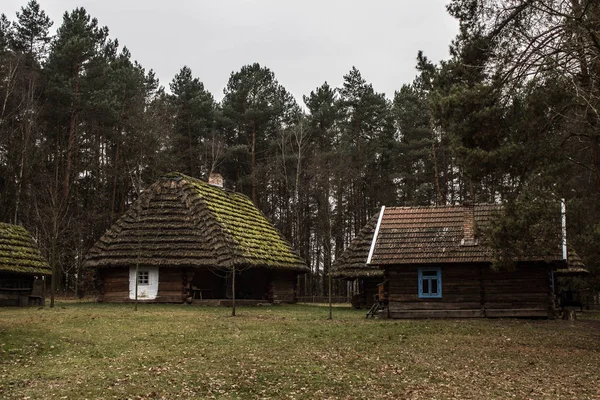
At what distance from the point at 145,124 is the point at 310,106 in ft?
58.6

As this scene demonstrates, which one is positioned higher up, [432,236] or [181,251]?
[432,236]

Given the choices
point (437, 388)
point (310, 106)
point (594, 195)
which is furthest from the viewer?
point (310, 106)

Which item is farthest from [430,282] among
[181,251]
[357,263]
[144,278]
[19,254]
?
[19,254]

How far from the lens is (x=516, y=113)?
16.9 meters

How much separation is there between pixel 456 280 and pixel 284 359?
41.2ft

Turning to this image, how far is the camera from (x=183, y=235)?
29.8 m

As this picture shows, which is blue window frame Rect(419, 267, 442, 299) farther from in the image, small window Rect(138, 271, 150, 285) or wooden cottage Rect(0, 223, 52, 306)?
wooden cottage Rect(0, 223, 52, 306)

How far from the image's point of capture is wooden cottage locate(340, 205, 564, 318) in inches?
936

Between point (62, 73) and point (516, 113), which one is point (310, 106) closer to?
point (62, 73)

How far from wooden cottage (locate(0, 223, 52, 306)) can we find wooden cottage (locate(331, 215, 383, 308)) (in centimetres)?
1337

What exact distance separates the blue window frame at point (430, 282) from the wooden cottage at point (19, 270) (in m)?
15.4

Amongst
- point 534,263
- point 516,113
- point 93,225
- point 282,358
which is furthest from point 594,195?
point 93,225

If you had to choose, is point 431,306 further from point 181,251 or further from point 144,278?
point 144,278

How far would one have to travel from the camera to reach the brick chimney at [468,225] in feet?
81.1
